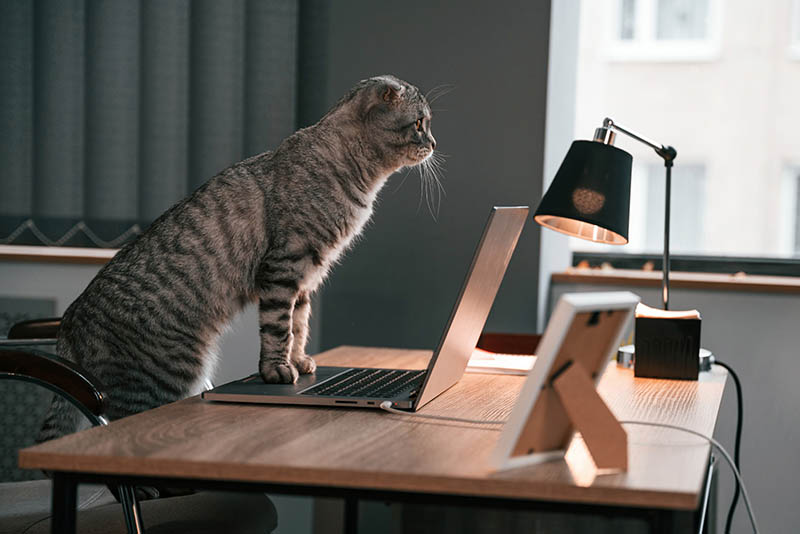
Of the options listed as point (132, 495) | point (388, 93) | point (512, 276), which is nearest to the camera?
point (132, 495)

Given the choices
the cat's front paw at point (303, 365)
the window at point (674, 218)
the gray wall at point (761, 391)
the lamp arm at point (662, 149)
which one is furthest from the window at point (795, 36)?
the cat's front paw at point (303, 365)

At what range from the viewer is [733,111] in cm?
589

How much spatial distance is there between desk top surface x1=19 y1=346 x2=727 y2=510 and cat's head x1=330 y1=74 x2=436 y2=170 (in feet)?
1.80

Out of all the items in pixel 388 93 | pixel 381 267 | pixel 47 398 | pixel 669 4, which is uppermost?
pixel 669 4

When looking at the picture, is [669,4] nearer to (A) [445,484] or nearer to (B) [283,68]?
(B) [283,68]

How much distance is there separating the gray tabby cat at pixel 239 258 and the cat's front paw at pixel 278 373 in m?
0.03

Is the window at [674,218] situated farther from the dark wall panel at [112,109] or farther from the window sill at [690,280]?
the dark wall panel at [112,109]

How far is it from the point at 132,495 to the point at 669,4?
5.60 metres

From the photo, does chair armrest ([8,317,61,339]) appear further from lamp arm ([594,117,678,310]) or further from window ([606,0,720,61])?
window ([606,0,720,61])

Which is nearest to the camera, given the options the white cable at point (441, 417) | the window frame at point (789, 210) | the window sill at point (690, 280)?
the white cable at point (441, 417)

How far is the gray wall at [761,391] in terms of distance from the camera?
7.51 ft

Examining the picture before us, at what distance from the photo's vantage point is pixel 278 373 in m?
1.46

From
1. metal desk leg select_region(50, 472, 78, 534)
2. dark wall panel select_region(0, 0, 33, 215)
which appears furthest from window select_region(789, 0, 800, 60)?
metal desk leg select_region(50, 472, 78, 534)

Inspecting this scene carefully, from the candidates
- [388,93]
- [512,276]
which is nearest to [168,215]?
[388,93]
